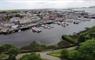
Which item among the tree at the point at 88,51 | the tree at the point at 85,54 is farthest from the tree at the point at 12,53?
the tree at the point at 88,51

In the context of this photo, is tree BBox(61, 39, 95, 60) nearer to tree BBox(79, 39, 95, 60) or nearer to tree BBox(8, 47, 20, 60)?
tree BBox(79, 39, 95, 60)

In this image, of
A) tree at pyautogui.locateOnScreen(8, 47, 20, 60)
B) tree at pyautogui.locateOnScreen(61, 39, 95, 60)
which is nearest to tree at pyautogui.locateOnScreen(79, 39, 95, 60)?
tree at pyautogui.locateOnScreen(61, 39, 95, 60)

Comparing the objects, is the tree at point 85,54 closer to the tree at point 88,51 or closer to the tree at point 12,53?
Answer: the tree at point 88,51

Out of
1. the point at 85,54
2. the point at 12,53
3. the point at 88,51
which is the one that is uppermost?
the point at 88,51

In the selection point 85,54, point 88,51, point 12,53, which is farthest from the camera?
point 12,53

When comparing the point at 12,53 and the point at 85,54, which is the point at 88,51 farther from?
the point at 12,53

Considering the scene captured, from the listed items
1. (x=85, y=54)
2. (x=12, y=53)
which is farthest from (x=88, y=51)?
(x=12, y=53)

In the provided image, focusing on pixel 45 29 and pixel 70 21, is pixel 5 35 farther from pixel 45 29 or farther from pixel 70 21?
pixel 70 21

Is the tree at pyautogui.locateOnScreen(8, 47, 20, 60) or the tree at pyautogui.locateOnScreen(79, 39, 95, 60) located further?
the tree at pyautogui.locateOnScreen(8, 47, 20, 60)

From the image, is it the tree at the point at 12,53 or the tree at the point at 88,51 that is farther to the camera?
the tree at the point at 12,53

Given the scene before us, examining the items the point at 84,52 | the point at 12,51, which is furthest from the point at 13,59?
the point at 84,52

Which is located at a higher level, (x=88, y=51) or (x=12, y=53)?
(x=88, y=51)
